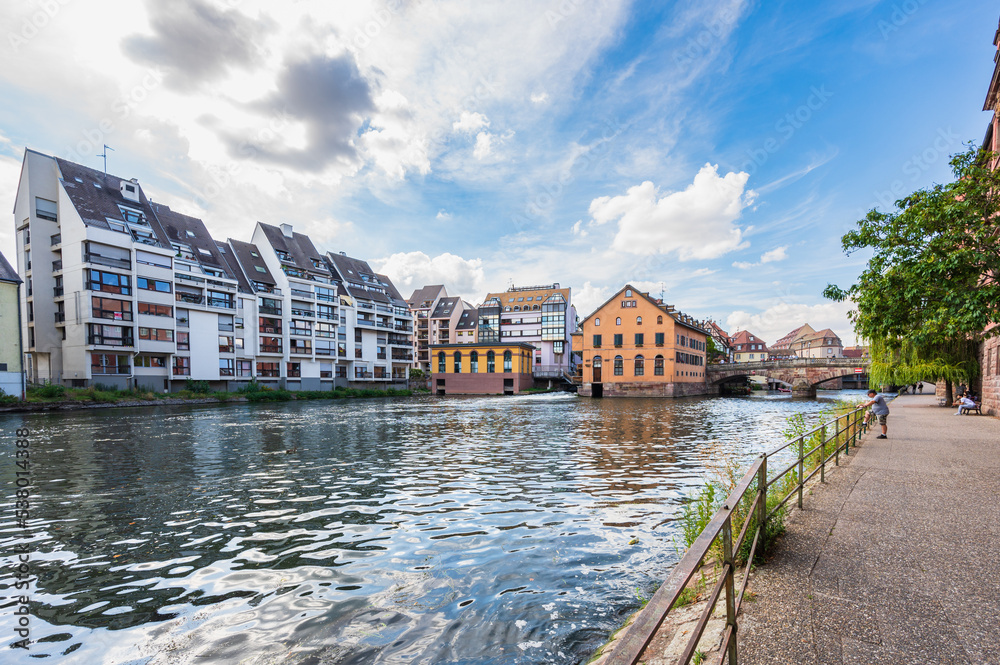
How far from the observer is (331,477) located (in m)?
12.6

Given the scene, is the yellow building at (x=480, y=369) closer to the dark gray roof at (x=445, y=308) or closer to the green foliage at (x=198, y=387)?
the dark gray roof at (x=445, y=308)

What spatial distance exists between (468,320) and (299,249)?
37.3m

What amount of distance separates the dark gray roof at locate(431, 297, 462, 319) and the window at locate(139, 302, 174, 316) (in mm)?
51870

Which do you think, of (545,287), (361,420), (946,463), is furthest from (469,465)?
(545,287)

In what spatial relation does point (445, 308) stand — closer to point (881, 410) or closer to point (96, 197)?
point (96, 197)

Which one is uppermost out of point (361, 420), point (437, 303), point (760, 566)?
point (437, 303)

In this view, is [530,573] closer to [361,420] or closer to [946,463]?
[946,463]

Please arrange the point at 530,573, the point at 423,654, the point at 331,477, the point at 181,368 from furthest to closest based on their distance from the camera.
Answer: the point at 181,368
the point at 331,477
the point at 530,573
the point at 423,654

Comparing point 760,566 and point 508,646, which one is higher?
point 760,566

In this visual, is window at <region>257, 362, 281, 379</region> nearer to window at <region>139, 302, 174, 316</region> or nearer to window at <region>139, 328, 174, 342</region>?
window at <region>139, 328, 174, 342</region>

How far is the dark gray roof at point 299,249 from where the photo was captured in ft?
204

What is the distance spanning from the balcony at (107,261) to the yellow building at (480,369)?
38.7m

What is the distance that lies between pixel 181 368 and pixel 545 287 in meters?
63.9

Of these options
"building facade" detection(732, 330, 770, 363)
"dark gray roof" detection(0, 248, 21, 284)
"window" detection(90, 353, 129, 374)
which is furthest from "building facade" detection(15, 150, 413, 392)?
"building facade" detection(732, 330, 770, 363)
